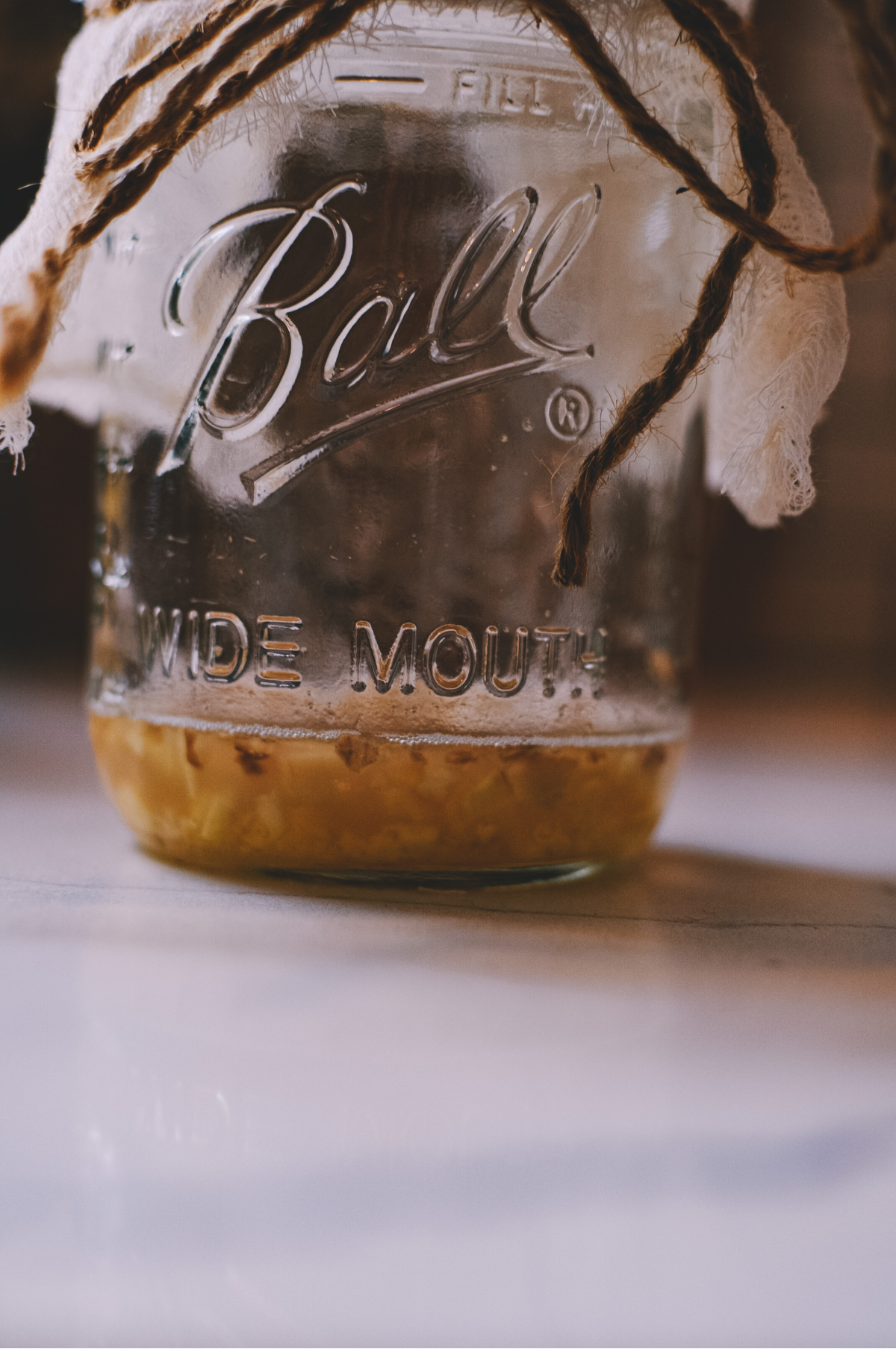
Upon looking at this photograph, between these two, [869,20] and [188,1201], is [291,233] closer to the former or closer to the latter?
[869,20]

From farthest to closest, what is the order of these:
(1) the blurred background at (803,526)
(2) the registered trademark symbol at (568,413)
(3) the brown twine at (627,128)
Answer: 1. (1) the blurred background at (803,526)
2. (2) the registered trademark symbol at (568,413)
3. (3) the brown twine at (627,128)

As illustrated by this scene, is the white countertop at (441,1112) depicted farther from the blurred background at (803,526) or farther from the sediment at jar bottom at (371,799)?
the blurred background at (803,526)

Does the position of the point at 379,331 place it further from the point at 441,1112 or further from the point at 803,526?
the point at 803,526

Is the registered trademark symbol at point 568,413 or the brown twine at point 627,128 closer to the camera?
the brown twine at point 627,128

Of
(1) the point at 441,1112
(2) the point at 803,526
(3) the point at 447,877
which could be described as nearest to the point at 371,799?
(3) the point at 447,877

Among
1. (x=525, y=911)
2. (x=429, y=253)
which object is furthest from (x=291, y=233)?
(x=525, y=911)

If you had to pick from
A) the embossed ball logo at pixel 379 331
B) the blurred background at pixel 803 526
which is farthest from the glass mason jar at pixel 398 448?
the blurred background at pixel 803 526

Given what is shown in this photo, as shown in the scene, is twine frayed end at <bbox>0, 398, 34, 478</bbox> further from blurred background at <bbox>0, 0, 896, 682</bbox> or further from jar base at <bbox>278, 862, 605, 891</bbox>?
blurred background at <bbox>0, 0, 896, 682</bbox>
